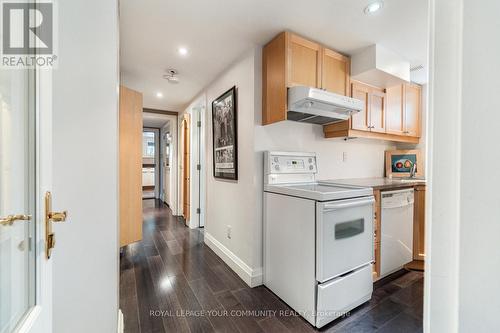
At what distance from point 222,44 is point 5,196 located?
80.5 inches

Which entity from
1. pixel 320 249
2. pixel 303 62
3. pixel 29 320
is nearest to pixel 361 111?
pixel 303 62

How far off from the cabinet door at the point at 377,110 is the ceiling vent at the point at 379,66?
0.57 feet

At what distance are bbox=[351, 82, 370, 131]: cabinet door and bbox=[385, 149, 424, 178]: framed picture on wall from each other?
1.06 meters

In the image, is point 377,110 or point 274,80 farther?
point 377,110

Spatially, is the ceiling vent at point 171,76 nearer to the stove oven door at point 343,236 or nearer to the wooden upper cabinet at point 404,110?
the stove oven door at point 343,236

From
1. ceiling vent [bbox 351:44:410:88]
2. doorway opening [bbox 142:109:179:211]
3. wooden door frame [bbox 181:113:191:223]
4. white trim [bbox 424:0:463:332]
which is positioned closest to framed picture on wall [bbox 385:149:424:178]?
ceiling vent [bbox 351:44:410:88]

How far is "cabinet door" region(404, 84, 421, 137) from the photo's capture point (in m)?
2.92

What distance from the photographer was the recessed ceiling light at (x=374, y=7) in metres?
1.56

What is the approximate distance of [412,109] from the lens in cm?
299

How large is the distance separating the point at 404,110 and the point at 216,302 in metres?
3.13

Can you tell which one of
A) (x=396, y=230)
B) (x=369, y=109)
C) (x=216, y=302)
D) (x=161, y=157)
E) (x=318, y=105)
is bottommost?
(x=216, y=302)

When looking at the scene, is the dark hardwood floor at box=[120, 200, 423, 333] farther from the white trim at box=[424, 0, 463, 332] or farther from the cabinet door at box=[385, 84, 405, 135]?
the cabinet door at box=[385, 84, 405, 135]

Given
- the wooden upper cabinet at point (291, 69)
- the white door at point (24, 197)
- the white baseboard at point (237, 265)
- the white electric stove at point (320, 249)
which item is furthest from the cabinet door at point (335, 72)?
the white door at point (24, 197)

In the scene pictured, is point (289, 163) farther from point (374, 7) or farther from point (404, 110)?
point (404, 110)
